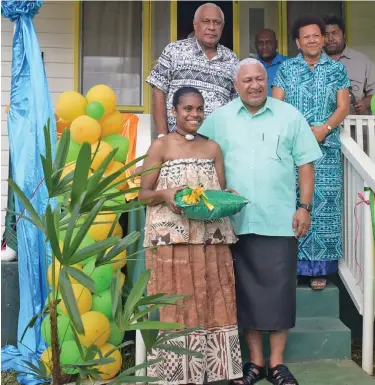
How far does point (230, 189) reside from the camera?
3072 millimetres

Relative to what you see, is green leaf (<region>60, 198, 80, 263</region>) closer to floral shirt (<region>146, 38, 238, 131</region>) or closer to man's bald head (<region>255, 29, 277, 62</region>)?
floral shirt (<region>146, 38, 238, 131</region>)

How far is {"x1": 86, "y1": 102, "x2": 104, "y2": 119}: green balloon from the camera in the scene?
384 centimetres

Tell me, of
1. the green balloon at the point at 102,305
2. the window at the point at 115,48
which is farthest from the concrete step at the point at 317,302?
the window at the point at 115,48

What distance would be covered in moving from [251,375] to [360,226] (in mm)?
1326

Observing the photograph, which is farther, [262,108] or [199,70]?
[199,70]

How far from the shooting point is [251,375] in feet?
10.4

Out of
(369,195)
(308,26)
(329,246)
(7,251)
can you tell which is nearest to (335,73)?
(308,26)

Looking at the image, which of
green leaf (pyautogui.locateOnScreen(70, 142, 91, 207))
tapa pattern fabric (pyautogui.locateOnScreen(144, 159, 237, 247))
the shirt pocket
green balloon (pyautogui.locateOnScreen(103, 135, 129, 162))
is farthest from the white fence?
green leaf (pyautogui.locateOnScreen(70, 142, 91, 207))

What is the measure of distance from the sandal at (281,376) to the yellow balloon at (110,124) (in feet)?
6.23

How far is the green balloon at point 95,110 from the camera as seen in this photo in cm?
384

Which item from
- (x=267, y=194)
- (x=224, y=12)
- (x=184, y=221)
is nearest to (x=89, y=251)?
(x=184, y=221)

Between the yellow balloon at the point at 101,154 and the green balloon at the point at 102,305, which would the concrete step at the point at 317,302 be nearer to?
the green balloon at the point at 102,305

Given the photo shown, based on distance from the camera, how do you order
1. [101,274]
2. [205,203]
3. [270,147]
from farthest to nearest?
1. [101,274]
2. [270,147]
3. [205,203]

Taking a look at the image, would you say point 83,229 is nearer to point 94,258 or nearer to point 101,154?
point 94,258
